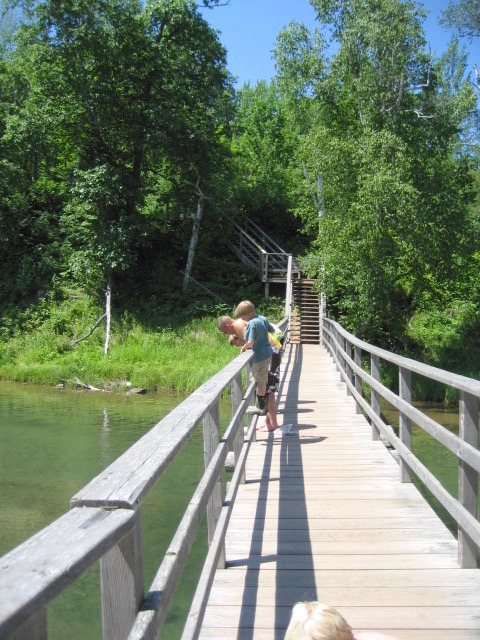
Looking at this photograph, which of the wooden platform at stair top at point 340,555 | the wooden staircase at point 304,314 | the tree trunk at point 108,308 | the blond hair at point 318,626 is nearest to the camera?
the blond hair at point 318,626

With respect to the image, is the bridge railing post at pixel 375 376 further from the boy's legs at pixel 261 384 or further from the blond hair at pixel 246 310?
the blond hair at pixel 246 310

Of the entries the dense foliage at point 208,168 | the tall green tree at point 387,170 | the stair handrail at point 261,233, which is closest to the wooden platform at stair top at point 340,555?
the tall green tree at point 387,170

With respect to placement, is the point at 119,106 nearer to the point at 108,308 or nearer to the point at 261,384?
the point at 108,308

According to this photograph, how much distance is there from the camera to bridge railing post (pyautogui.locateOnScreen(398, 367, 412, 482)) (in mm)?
5203

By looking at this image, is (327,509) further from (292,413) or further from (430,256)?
(430,256)

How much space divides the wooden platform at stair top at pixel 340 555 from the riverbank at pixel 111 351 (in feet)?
41.3

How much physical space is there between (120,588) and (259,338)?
5598 millimetres

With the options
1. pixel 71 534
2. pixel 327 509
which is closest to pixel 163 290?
pixel 327 509

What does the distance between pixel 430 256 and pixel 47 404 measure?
11.8 m

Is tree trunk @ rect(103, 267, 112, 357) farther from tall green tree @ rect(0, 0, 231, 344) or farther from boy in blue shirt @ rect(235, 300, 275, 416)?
Answer: boy in blue shirt @ rect(235, 300, 275, 416)

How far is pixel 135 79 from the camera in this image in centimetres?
2578

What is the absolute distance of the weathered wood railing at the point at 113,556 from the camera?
42.8 inches

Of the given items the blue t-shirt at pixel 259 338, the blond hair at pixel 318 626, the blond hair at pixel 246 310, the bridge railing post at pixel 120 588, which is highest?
the blond hair at pixel 246 310

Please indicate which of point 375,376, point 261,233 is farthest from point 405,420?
point 261,233
